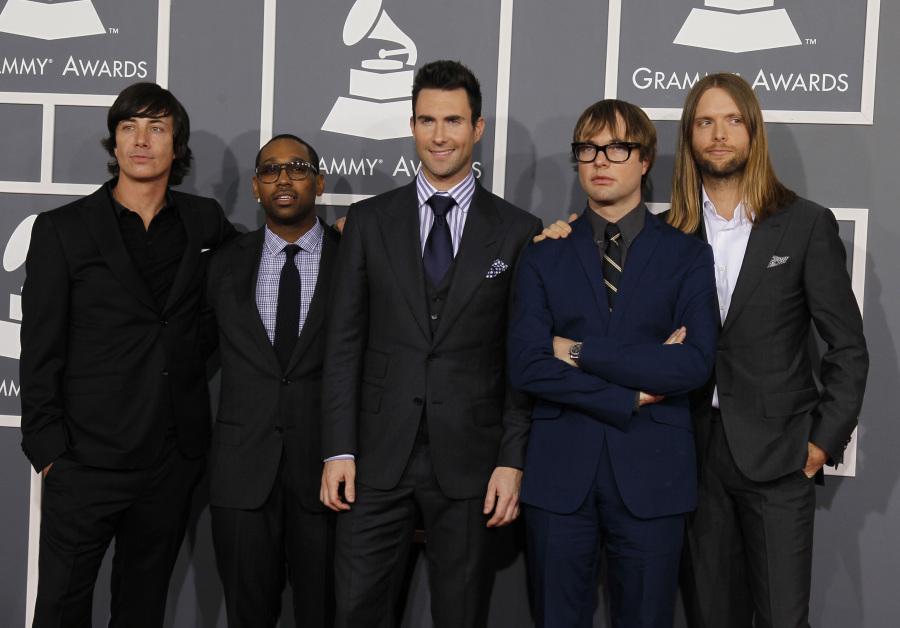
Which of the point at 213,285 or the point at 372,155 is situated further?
the point at 372,155

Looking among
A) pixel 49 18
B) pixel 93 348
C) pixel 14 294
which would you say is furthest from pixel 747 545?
pixel 49 18

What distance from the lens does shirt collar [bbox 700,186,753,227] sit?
2977mm

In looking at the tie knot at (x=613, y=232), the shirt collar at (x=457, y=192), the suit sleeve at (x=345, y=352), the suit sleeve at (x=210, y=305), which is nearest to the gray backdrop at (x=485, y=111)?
the suit sleeve at (x=210, y=305)

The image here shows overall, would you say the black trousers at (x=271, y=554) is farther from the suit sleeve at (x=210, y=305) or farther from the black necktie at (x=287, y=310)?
the suit sleeve at (x=210, y=305)

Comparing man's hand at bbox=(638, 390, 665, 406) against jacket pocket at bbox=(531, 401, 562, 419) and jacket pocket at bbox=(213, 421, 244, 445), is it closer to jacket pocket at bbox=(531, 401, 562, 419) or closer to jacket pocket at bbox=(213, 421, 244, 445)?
jacket pocket at bbox=(531, 401, 562, 419)

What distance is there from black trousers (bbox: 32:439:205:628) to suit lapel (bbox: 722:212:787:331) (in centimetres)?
182

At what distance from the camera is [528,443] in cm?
282

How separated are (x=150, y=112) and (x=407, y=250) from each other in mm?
1061

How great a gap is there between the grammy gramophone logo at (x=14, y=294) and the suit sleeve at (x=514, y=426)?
2144 mm

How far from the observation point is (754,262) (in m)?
2.89

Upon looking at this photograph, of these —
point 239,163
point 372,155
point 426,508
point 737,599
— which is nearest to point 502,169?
point 372,155

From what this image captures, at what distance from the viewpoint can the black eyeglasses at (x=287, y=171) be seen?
321cm

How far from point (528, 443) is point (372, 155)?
57.1 inches

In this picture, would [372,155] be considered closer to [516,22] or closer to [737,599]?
[516,22]
